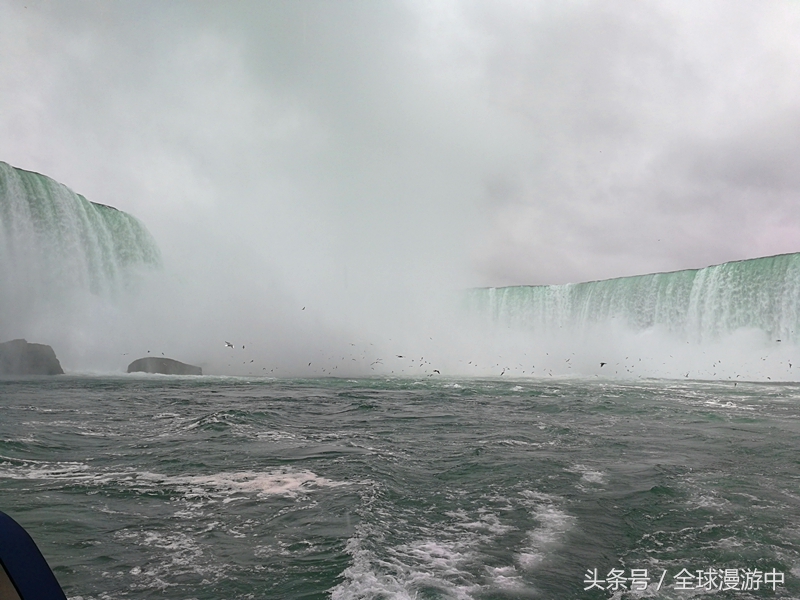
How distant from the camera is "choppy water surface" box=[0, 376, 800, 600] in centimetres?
423

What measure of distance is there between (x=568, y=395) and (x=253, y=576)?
19766mm

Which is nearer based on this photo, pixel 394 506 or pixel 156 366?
pixel 394 506

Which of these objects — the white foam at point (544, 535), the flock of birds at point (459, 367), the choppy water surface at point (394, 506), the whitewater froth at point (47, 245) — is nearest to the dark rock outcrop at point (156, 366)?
the flock of birds at point (459, 367)

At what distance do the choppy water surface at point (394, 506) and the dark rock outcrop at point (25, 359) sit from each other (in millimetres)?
17300

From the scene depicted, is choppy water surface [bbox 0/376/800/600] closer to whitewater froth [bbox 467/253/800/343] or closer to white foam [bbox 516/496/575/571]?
white foam [bbox 516/496/575/571]

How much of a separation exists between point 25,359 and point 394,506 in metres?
27.5

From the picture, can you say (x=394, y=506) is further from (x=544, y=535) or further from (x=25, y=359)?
(x=25, y=359)

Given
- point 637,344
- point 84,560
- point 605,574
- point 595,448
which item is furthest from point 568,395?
point 637,344

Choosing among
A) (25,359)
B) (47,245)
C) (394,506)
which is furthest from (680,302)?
(47,245)

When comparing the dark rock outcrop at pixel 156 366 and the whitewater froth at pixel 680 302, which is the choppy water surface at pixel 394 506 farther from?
the whitewater froth at pixel 680 302

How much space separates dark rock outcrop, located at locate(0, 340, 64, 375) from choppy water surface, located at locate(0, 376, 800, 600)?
17.3 metres

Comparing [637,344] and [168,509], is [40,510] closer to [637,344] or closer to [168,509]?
[168,509]

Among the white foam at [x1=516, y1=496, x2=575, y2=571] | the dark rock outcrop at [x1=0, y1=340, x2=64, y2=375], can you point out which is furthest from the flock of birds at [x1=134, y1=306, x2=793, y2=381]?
the white foam at [x1=516, y1=496, x2=575, y2=571]

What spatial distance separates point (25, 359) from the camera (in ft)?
87.9
